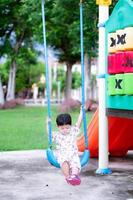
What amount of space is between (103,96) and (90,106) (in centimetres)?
1898

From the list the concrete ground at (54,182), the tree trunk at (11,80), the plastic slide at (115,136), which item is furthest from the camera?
the tree trunk at (11,80)

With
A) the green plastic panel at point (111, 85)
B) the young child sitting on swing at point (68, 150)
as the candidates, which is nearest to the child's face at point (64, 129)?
the young child sitting on swing at point (68, 150)

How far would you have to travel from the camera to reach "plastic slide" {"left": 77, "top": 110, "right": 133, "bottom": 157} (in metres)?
8.96

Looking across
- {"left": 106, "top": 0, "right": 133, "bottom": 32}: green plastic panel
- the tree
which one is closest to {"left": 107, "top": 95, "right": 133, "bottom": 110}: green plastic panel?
{"left": 106, "top": 0, "right": 133, "bottom": 32}: green plastic panel

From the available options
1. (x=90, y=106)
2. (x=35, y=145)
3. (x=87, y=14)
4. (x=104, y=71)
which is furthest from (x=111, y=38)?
(x=90, y=106)

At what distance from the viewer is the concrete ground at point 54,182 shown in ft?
20.6

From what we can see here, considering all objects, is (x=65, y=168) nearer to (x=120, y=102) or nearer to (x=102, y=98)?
(x=120, y=102)

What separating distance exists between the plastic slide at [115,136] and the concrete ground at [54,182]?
0.72 ft

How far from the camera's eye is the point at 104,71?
7711 mm

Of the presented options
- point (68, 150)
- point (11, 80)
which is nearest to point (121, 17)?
point (68, 150)

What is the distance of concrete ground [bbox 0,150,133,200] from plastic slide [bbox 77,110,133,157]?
22 cm

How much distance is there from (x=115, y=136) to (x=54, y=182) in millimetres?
2411

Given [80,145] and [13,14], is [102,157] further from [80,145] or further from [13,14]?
[13,14]

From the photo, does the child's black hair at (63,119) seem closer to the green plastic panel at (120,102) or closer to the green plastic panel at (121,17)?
the green plastic panel at (120,102)
